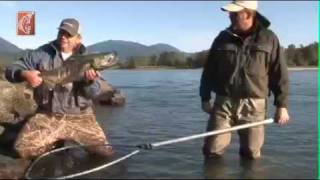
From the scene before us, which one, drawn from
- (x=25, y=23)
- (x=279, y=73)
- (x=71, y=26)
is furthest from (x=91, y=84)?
(x=25, y=23)

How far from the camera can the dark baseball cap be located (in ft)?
25.6

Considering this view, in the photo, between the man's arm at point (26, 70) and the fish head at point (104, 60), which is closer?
the fish head at point (104, 60)

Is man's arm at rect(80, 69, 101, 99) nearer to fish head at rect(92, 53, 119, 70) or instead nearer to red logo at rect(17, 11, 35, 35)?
fish head at rect(92, 53, 119, 70)

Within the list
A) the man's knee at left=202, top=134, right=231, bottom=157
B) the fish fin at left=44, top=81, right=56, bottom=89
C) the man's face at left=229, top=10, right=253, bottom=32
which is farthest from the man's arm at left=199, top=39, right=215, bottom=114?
the fish fin at left=44, top=81, right=56, bottom=89

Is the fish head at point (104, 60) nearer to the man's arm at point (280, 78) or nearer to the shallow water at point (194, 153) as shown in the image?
the shallow water at point (194, 153)

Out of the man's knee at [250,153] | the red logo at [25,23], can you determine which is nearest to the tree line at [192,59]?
the red logo at [25,23]

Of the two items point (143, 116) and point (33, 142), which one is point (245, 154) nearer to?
point (33, 142)

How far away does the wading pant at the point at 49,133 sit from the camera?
816 centimetres

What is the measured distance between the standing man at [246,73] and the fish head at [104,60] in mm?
1340

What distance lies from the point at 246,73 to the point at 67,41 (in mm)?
2462

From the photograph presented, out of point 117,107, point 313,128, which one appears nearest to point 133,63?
point 117,107

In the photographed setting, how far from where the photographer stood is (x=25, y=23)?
20203mm

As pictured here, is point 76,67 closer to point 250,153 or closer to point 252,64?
point 252,64

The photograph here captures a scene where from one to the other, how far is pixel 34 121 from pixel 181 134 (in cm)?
473
